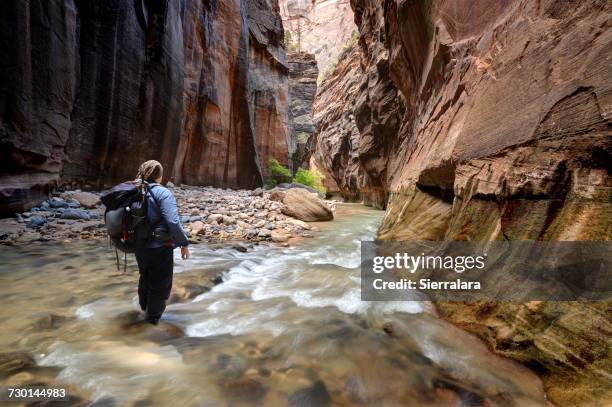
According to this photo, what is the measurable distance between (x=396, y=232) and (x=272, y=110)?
20.7 metres

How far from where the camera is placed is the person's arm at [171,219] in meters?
2.65

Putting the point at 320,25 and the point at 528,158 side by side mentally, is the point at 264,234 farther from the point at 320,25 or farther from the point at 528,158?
the point at 320,25

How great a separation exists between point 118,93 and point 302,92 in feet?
113

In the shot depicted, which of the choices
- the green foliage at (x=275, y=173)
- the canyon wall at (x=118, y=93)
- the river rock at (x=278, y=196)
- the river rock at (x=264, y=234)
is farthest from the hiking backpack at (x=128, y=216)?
the green foliage at (x=275, y=173)

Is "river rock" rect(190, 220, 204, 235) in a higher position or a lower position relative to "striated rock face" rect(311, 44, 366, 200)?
lower

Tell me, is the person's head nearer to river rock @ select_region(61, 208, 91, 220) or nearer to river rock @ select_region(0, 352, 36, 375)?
river rock @ select_region(0, 352, 36, 375)

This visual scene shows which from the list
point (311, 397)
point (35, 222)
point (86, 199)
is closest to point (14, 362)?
point (311, 397)

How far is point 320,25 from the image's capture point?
8031 cm

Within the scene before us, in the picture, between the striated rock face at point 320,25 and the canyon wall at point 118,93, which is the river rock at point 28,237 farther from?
the striated rock face at point 320,25

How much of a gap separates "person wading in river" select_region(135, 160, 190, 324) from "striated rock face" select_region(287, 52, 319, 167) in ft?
123

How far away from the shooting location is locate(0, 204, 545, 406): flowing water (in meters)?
2.05

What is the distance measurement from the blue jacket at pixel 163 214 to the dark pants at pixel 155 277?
Answer: 108 mm

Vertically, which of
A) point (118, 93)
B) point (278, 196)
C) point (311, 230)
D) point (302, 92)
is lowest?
point (311, 230)

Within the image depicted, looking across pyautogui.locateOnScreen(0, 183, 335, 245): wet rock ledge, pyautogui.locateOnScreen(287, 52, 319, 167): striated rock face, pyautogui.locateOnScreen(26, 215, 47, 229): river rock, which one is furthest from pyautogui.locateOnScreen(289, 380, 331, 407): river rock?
pyautogui.locateOnScreen(287, 52, 319, 167): striated rock face
